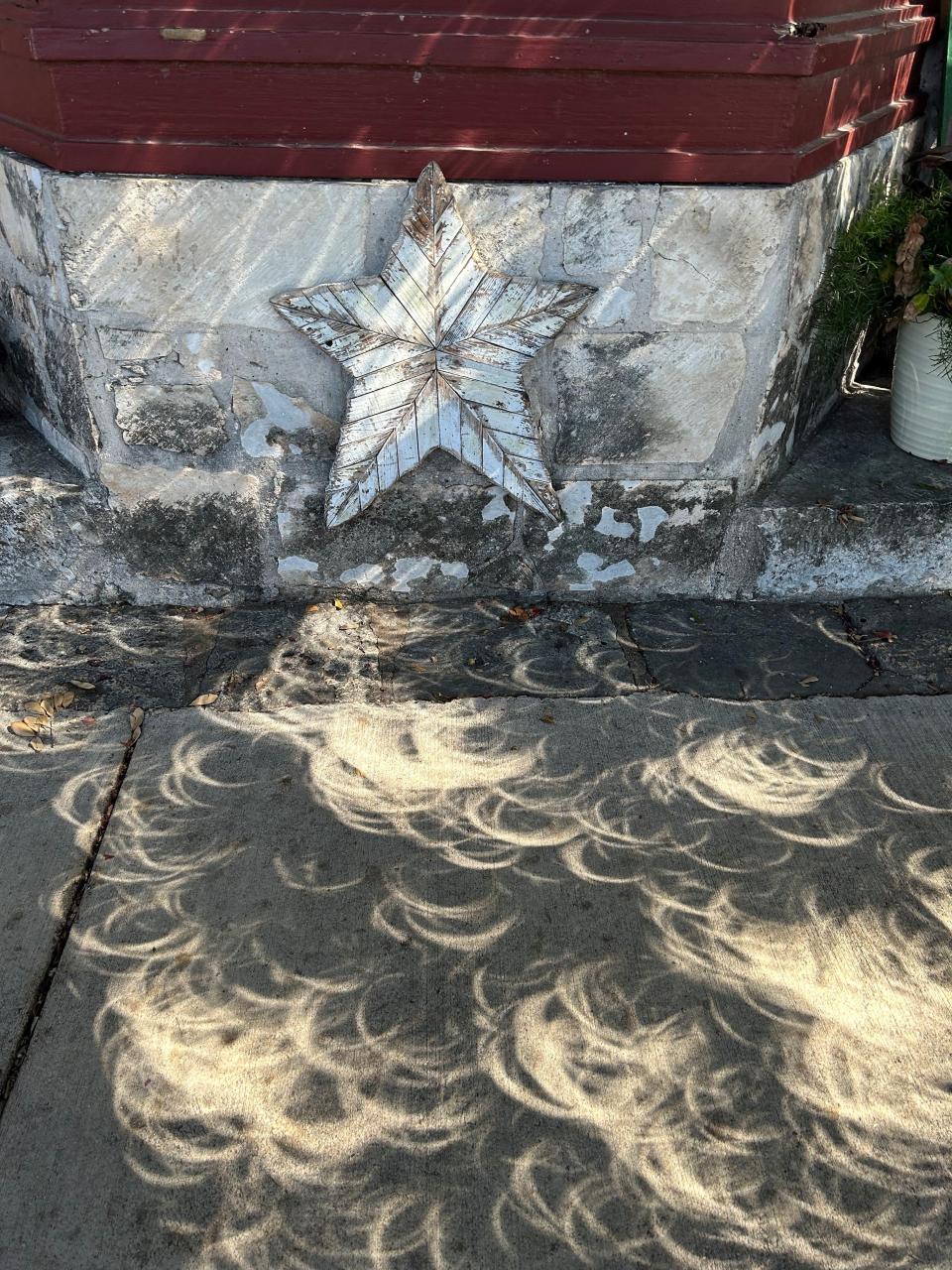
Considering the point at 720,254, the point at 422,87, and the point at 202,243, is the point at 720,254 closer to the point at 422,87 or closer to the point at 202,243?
the point at 422,87

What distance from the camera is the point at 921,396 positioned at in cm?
297

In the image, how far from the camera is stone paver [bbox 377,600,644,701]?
8.54ft

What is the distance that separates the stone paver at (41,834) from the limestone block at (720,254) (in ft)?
5.71

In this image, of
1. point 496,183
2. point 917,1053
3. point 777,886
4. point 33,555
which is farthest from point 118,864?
point 496,183

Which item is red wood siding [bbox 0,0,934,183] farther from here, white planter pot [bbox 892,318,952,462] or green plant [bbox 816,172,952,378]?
white planter pot [bbox 892,318,952,462]

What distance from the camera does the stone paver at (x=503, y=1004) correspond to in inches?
58.8

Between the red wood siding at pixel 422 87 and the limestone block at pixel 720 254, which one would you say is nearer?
the red wood siding at pixel 422 87

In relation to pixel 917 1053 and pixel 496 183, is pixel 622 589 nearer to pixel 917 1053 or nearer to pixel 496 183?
pixel 496 183

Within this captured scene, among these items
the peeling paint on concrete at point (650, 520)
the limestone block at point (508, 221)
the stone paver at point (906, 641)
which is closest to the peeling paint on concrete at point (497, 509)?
the peeling paint on concrete at point (650, 520)

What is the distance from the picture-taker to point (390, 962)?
1866 millimetres

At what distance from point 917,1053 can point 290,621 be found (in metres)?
1.85

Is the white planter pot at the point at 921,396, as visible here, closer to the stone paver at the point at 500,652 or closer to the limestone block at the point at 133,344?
the stone paver at the point at 500,652

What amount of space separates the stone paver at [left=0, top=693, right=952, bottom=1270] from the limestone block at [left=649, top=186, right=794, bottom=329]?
1.04m

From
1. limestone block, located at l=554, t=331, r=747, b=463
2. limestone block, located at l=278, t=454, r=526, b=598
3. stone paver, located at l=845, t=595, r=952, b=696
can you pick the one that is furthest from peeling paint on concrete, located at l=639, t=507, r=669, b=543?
stone paver, located at l=845, t=595, r=952, b=696
